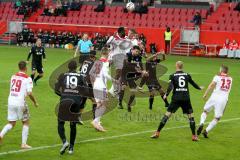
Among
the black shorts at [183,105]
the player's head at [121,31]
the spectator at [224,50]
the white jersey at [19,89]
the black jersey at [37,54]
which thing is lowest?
the spectator at [224,50]

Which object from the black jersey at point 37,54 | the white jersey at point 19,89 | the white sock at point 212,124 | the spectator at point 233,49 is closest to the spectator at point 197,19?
the spectator at point 233,49

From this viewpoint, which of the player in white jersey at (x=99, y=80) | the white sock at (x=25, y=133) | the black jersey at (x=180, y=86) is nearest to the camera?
the white sock at (x=25, y=133)

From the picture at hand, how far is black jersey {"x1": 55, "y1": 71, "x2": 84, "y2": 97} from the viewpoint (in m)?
12.8

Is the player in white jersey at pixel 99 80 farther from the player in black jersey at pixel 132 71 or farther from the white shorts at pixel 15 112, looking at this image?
the white shorts at pixel 15 112

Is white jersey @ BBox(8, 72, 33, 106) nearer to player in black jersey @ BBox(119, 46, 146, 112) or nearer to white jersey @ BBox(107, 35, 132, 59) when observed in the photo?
player in black jersey @ BBox(119, 46, 146, 112)

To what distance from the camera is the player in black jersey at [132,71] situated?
19.3 meters

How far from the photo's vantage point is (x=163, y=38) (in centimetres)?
4697

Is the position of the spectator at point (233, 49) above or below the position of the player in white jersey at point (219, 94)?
below

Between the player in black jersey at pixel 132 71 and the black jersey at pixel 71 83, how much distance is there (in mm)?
6416

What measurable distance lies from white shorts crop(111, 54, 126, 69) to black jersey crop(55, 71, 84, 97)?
7.44m

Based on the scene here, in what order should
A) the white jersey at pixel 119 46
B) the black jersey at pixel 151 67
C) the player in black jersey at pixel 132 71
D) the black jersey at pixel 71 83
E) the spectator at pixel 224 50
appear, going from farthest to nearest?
the spectator at pixel 224 50
the white jersey at pixel 119 46
the black jersey at pixel 151 67
the player in black jersey at pixel 132 71
the black jersey at pixel 71 83

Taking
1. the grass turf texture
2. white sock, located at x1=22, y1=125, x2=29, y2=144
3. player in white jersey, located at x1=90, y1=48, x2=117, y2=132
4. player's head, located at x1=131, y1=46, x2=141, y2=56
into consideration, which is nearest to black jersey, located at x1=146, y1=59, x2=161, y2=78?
player's head, located at x1=131, y1=46, x2=141, y2=56

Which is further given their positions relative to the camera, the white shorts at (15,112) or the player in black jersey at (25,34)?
the player in black jersey at (25,34)

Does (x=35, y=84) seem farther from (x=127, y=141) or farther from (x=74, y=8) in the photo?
(x=74, y=8)
